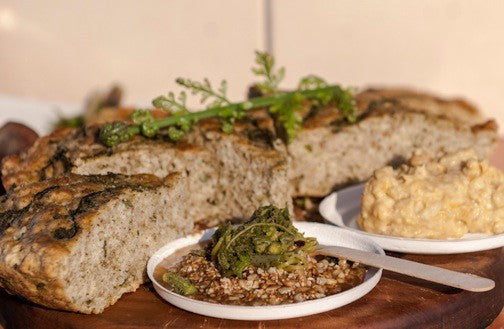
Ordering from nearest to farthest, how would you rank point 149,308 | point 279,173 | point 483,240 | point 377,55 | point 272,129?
point 149,308 → point 483,240 → point 279,173 → point 272,129 → point 377,55

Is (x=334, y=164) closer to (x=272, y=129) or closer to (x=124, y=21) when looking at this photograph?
(x=272, y=129)

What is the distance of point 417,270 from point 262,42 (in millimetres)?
8145

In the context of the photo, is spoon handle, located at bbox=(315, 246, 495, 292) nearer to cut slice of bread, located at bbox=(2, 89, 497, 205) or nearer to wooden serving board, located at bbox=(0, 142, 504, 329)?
wooden serving board, located at bbox=(0, 142, 504, 329)

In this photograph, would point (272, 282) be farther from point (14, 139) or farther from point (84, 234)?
point (14, 139)

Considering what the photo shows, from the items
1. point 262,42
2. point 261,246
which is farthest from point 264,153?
point 262,42

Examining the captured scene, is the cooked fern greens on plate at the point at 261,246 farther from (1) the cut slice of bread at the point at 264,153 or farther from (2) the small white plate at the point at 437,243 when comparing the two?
(1) the cut slice of bread at the point at 264,153

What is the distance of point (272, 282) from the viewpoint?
5195 mm

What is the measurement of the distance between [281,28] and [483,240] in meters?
7.32

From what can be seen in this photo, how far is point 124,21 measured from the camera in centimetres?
1366

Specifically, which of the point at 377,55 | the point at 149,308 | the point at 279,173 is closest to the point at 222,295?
the point at 149,308

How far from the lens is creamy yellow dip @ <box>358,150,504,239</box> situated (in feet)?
19.4

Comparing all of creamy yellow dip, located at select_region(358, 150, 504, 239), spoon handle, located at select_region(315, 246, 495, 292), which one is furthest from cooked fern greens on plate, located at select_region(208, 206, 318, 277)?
creamy yellow dip, located at select_region(358, 150, 504, 239)

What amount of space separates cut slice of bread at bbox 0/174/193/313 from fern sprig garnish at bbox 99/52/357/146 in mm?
858

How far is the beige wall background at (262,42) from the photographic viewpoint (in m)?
12.1
